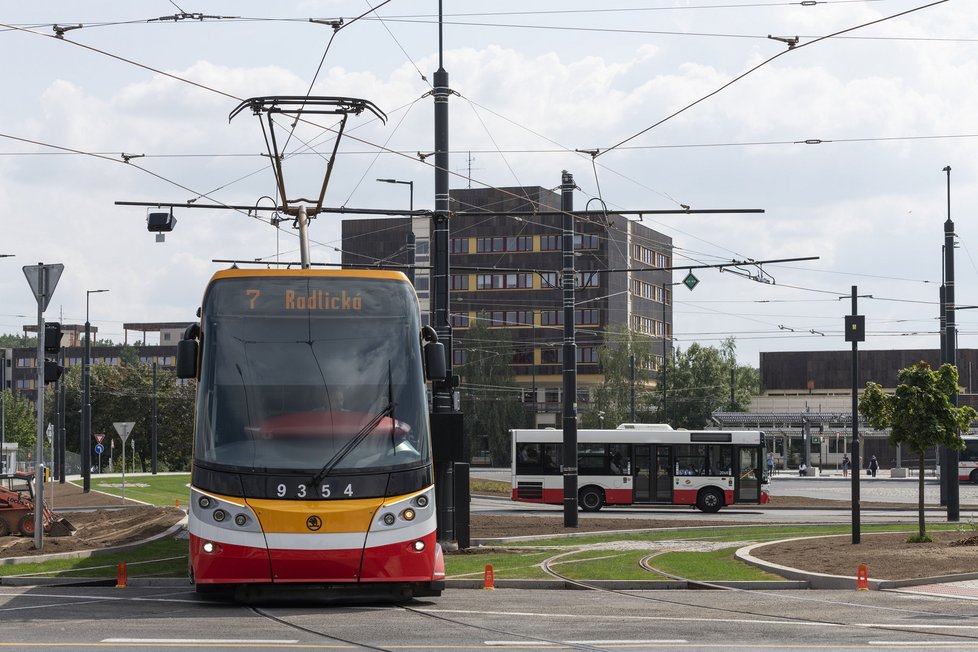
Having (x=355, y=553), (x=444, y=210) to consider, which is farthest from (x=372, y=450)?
(x=444, y=210)

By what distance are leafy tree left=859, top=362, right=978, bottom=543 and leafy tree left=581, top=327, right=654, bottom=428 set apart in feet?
237

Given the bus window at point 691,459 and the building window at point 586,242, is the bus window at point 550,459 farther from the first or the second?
the building window at point 586,242

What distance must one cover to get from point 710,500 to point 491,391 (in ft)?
195

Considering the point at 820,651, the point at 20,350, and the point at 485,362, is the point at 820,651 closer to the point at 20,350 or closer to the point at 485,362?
the point at 485,362

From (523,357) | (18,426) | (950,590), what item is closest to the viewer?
(950,590)

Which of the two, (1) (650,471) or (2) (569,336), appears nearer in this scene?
(2) (569,336)

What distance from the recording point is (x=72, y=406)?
106688mm

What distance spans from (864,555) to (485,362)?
81112mm

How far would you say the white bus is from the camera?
42.5m

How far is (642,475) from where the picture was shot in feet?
140

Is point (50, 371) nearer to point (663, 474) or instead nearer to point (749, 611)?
point (749, 611)

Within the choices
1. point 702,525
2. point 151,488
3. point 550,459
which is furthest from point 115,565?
point 151,488

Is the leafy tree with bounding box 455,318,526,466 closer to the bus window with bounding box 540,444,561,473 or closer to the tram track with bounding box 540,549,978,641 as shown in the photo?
the bus window with bounding box 540,444,561,473

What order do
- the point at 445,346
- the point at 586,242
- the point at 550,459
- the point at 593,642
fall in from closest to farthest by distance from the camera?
the point at 593,642 → the point at 445,346 → the point at 550,459 → the point at 586,242
